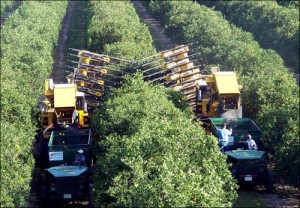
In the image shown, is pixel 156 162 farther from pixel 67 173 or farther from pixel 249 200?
pixel 249 200

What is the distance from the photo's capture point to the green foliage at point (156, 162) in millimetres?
13805

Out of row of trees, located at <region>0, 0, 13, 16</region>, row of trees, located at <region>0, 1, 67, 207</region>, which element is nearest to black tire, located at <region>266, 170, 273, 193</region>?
row of trees, located at <region>0, 1, 67, 207</region>

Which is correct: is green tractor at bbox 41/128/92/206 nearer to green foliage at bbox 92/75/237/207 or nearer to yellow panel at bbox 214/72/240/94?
green foliage at bbox 92/75/237/207

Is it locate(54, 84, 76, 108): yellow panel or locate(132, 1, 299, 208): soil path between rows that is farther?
locate(54, 84, 76, 108): yellow panel

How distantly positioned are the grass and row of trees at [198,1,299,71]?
21368 millimetres

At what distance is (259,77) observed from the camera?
25844mm

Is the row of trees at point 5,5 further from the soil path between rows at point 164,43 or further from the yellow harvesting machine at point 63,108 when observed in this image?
the yellow harvesting machine at point 63,108

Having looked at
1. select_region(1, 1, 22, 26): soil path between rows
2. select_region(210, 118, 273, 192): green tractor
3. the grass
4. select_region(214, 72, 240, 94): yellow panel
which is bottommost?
the grass

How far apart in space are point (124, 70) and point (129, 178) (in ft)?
39.8

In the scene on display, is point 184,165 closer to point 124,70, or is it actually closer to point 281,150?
Answer: point 281,150

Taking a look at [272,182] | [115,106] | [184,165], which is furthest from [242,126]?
[184,165]

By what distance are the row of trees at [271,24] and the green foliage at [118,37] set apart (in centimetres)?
931

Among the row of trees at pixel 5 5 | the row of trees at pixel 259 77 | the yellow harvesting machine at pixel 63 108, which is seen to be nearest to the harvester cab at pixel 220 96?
the row of trees at pixel 259 77

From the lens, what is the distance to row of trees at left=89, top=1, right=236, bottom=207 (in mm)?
13883
